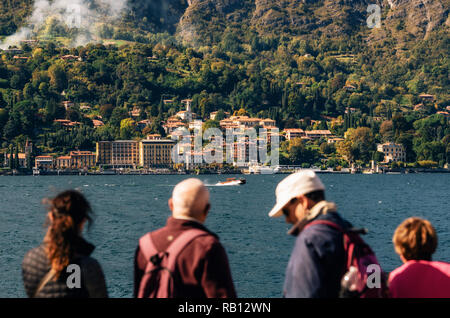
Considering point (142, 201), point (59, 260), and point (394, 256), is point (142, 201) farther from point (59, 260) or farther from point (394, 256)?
point (59, 260)

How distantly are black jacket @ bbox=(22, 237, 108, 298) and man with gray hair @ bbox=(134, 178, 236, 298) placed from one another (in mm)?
324

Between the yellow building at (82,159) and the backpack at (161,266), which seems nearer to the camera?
the backpack at (161,266)

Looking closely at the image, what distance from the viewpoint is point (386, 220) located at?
155 ft

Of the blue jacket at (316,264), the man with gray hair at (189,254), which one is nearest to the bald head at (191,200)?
the man with gray hair at (189,254)

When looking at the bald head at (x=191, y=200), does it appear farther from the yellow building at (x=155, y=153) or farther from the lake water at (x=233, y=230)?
the yellow building at (x=155, y=153)

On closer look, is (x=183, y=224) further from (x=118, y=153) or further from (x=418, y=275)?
(x=118, y=153)

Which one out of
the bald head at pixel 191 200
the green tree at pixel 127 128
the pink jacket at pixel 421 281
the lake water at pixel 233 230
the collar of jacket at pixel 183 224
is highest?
the green tree at pixel 127 128

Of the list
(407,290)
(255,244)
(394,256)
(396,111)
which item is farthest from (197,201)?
(396,111)

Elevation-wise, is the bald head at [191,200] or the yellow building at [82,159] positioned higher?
the bald head at [191,200]

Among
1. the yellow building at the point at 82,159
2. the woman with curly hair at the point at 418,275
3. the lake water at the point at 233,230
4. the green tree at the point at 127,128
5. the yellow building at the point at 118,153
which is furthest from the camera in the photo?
the green tree at the point at 127,128

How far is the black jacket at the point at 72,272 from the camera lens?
431 centimetres

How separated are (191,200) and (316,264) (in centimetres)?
86

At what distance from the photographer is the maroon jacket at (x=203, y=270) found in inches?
169

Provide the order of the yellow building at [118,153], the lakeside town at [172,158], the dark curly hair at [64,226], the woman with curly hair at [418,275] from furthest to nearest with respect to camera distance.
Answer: the yellow building at [118,153] < the lakeside town at [172,158] < the woman with curly hair at [418,275] < the dark curly hair at [64,226]
